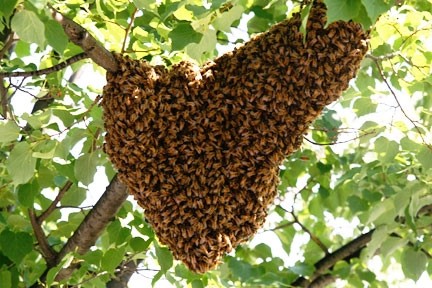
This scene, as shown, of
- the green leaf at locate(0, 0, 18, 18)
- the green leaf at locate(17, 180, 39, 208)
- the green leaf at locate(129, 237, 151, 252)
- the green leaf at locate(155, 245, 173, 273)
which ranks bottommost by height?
the green leaf at locate(155, 245, 173, 273)

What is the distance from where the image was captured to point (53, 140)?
3.01m

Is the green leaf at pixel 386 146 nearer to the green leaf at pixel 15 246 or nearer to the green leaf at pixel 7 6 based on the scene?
the green leaf at pixel 15 246

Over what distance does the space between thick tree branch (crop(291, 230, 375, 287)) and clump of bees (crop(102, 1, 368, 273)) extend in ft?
6.70

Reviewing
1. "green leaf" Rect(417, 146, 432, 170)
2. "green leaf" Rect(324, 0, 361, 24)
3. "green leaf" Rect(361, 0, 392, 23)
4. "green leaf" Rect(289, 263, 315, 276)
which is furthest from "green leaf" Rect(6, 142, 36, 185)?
"green leaf" Rect(289, 263, 315, 276)

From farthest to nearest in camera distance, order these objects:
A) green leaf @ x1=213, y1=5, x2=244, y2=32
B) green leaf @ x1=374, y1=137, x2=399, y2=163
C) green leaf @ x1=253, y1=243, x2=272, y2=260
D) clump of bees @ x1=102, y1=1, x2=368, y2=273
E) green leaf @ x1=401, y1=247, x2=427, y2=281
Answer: green leaf @ x1=253, y1=243, x2=272, y2=260
green leaf @ x1=401, y1=247, x2=427, y2=281
green leaf @ x1=374, y1=137, x2=399, y2=163
clump of bees @ x1=102, y1=1, x2=368, y2=273
green leaf @ x1=213, y1=5, x2=244, y2=32

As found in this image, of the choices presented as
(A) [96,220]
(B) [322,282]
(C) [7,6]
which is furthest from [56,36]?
(B) [322,282]

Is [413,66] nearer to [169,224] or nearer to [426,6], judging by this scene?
[426,6]

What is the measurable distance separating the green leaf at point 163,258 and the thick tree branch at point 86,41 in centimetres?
88

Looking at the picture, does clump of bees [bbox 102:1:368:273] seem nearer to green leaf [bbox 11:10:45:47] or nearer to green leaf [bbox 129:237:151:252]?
green leaf [bbox 11:10:45:47]

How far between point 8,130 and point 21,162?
0.46ft

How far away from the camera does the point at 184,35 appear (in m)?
2.62

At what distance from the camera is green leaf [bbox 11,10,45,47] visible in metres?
2.36

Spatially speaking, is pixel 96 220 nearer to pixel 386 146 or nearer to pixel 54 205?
pixel 54 205

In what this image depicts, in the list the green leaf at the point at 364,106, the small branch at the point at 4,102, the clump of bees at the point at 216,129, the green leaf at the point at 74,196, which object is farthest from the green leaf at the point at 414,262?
the small branch at the point at 4,102
